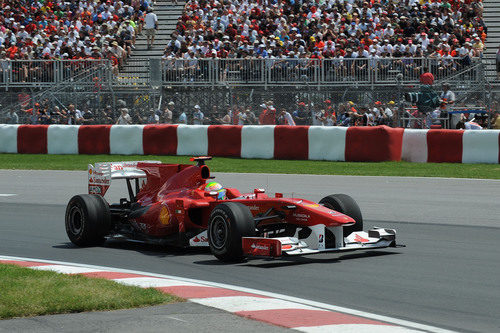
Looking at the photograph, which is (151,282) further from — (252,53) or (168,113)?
(252,53)

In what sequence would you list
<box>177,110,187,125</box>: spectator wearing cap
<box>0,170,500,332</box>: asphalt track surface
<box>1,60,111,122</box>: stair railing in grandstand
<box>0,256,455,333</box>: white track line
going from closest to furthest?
<box>0,256,455,333</box>: white track line < <box>0,170,500,332</box>: asphalt track surface < <box>177,110,187,125</box>: spectator wearing cap < <box>1,60,111,122</box>: stair railing in grandstand

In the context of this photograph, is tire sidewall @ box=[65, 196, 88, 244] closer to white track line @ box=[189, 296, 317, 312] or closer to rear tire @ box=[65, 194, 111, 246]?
rear tire @ box=[65, 194, 111, 246]

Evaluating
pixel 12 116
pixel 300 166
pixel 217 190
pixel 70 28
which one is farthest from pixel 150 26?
pixel 217 190

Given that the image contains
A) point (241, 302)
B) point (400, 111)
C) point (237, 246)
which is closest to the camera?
point (241, 302)

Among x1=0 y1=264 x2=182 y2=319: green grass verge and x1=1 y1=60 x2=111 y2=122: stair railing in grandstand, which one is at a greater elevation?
x1=1 y1=60 x2=111 y2=122: stair railing in grandstand

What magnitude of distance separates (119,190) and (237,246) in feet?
25.7

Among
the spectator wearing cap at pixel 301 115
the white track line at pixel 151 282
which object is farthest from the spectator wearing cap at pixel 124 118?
the white track line at pixel 151 282

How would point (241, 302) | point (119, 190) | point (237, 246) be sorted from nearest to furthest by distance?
point (241, 302) < point (237, 246) < point (119, 190)

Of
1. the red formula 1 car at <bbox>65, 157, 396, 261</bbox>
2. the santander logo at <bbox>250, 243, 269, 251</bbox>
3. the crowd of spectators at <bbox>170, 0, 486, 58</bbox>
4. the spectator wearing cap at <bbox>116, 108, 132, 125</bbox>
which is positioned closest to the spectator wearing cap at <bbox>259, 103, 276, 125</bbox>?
the spectator wearing cap at <bbox>116, 108, 132, 125</bbox>

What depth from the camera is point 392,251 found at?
899cm

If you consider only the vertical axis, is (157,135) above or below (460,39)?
below

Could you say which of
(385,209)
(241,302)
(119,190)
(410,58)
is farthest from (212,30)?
(241,302)

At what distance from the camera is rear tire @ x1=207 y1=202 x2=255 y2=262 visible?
8.26 m

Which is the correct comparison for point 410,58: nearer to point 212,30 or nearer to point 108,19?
point 212,30
